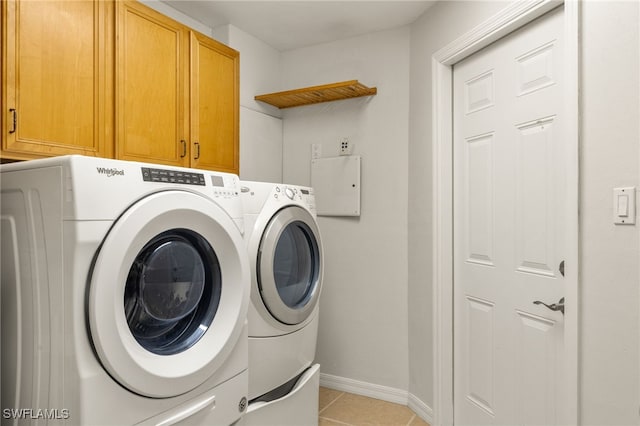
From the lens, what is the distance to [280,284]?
1.94 metres

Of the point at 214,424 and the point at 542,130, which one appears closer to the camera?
the point at 214,424

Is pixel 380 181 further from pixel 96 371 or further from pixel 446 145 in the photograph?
pixel 96 371

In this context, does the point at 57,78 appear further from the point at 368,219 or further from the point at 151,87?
the point at 368,219

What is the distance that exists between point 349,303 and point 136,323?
181 cm

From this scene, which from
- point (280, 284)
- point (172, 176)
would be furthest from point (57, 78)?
point (280, 284)

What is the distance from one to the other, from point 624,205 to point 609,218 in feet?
0.22

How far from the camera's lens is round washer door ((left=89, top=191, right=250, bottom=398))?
3.55 feet

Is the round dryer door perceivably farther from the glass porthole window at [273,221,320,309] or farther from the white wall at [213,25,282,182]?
the white wall at [213,25,282,182]

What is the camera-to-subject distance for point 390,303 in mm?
2699

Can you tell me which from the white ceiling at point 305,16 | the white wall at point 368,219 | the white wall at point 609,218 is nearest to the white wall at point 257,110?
the white ceiling at point 305,16

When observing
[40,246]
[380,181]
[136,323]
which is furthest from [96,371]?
[380,181]

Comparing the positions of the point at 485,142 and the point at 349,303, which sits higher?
the point at 485,142

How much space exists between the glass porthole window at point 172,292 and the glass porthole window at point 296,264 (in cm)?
48

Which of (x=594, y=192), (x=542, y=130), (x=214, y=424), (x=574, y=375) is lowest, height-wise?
(x=214, y=424)
